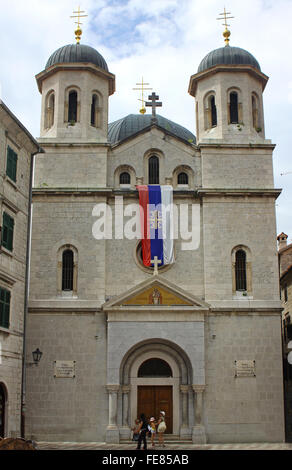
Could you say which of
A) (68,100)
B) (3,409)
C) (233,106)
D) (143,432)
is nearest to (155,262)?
(143,432)

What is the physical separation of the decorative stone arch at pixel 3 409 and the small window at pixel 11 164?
822cm

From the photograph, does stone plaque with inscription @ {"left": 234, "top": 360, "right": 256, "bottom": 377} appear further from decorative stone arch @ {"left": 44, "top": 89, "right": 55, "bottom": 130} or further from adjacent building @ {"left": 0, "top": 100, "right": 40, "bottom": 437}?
decorative stone arch @ {"left": 44, "top": 89, "right": 55, "bottom": 130}

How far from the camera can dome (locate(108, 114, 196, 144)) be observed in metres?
41.6

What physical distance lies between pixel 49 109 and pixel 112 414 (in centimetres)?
1541

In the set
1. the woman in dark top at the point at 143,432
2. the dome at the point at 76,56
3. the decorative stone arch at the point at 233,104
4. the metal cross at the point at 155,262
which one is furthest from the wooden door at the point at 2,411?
the decorative stone arch at the point at 233,104

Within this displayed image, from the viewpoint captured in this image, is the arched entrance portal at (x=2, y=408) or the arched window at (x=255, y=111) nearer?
the arched entrance portal at (x=2, y=408)

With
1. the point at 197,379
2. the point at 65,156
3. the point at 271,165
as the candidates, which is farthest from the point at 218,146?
the point at 197,379

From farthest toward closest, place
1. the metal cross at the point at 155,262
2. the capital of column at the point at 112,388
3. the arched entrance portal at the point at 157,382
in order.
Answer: the metal cross at the point at 155,262
the arched entrance portal at the point at 157,382
the capital of column at the point at 112,388

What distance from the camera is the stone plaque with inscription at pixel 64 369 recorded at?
2827 centimetres

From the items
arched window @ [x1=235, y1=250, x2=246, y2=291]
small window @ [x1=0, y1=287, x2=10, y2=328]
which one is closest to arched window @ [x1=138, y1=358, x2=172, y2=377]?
arched window @ [x1=235, y1=250, x2=246, y2=291]

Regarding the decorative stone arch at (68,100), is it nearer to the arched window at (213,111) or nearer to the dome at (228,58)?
the dome at (228,58)
